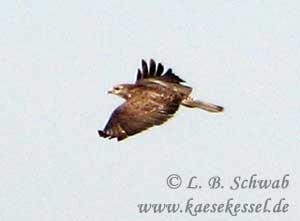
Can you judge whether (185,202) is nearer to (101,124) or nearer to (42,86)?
(101,124)

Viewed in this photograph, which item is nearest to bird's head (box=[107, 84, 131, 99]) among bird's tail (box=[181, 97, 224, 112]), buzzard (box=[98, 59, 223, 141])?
buzzard (box=[98, 59, 223, 141])

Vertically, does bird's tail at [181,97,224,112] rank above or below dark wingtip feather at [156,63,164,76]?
below

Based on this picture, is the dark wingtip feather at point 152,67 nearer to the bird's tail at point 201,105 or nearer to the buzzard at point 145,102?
the buzzard at point 145,102

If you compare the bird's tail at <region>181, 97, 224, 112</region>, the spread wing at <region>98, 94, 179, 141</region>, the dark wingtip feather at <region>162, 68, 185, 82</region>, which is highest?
the dark wingtip feather at <region>162, 68, 185, 82</region>

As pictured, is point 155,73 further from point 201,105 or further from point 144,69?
point 201,105

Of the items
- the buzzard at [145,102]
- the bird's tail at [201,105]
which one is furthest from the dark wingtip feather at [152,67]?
the bird's tail at [201,105]

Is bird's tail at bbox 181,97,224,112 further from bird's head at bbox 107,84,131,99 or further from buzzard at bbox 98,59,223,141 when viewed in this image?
bird's head at bbox 107,84,131,99

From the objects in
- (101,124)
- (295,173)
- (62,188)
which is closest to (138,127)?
(101,124)

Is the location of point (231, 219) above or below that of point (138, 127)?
below

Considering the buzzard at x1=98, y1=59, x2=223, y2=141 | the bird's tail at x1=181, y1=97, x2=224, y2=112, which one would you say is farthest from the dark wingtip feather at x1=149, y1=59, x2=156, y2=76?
the bird's tail at x1=181, y1=97, x2=224, y2=112
